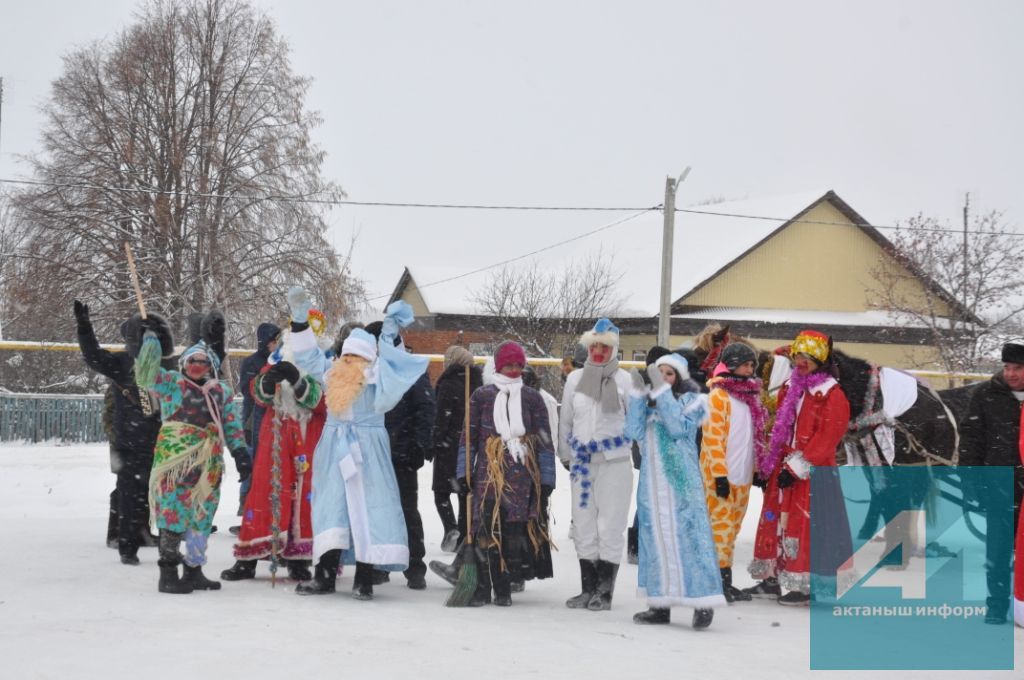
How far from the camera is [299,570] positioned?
8.43 metres

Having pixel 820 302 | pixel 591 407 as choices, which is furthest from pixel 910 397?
pixel 820 302

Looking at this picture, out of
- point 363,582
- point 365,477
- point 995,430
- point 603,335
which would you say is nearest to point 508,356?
point 603,335

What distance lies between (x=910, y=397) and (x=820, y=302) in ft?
95.0

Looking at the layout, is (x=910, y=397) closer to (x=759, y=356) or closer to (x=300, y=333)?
(x=759, y=356)

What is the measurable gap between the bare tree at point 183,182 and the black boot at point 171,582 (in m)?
20.7

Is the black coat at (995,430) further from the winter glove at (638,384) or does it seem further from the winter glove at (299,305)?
the winter glove at (299,305)

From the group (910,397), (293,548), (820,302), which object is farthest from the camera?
(820,302)

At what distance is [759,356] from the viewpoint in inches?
407

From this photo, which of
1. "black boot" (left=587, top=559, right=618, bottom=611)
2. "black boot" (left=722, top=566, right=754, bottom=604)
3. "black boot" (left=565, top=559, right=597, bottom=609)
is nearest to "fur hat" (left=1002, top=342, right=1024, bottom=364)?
"black boot" (left=722, top=566, right=754, bottom=604)

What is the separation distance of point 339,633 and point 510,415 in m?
1.99

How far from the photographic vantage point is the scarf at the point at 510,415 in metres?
7.93

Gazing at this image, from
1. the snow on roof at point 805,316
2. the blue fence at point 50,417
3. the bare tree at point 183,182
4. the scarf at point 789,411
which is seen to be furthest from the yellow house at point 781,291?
the scarf at point 789,411

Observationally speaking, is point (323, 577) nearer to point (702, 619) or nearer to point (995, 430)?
point (702, 619)

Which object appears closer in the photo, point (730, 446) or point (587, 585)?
point (587, 585)
